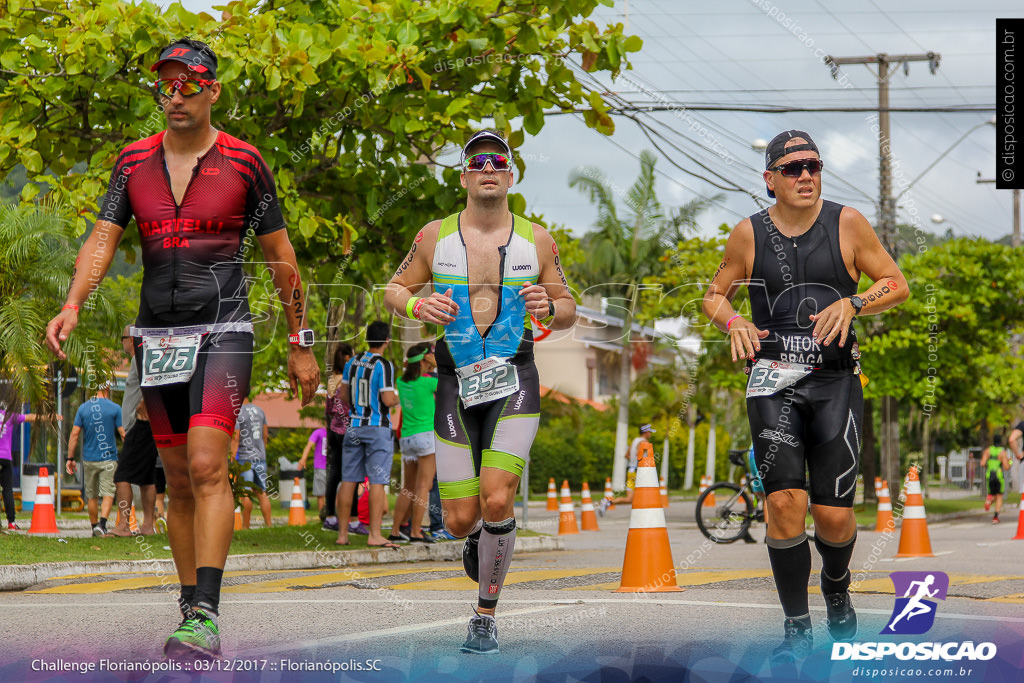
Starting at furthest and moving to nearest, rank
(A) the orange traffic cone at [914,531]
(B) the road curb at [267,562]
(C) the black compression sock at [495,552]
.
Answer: (A) the orange traffic cone at [914,531] → (B) the road curb at [267,562] → (C) the black compression sock at [495,552]

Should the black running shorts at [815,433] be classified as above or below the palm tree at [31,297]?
below

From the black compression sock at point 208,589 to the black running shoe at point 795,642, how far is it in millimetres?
2134

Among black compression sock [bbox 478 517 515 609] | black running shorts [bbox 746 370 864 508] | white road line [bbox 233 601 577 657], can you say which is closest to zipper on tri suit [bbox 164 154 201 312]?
white road line [bbox 233 601 577 657]

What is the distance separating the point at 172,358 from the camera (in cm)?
470

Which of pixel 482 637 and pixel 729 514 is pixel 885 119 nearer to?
pixel 729 514

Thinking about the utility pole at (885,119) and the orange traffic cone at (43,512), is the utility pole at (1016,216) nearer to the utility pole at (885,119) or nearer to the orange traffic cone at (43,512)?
the utility pole at (885,119)

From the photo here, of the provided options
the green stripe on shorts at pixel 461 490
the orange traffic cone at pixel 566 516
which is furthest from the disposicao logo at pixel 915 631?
the orange traffic cone at pixel 566 516

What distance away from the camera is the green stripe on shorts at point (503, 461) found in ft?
16.9

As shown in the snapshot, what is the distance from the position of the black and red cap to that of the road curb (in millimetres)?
5032

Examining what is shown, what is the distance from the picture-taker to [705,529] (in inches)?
621

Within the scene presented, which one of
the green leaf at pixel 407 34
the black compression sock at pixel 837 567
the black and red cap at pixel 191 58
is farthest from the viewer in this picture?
the green leaf at pixel 407 34

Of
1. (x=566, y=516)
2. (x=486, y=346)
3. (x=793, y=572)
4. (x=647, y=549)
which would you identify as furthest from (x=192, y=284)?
(x=566, y=516)

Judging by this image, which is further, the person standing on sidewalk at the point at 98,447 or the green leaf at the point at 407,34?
the person standing on sidewalk at the point at 98,447

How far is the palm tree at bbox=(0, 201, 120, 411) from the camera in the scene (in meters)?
11.9
